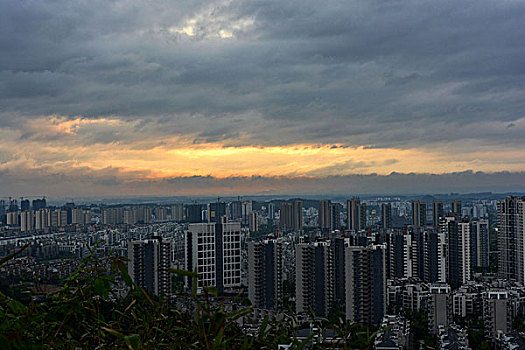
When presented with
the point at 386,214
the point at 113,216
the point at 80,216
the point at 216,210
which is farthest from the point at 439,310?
the point at 113,216

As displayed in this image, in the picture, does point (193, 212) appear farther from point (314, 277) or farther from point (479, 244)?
point (314, 277)

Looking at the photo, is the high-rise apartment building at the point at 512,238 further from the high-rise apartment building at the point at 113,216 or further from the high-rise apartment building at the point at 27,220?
the high-rise apartment building at the point at 113,216

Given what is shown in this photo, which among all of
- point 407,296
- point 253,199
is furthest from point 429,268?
point 253,199

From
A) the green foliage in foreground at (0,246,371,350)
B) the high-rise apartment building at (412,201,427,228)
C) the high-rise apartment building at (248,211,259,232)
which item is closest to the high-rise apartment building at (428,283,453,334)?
the green foliage in foreground at (0,246,371,350)

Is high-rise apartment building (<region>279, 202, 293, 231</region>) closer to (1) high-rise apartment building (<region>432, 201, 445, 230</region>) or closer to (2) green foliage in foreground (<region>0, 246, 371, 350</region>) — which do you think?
(1) high-rise apartment building (<region>432, 201, 445, 230</region>)

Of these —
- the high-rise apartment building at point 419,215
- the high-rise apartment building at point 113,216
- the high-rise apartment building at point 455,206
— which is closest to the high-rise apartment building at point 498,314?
the high-rise apartment building at point 419,215

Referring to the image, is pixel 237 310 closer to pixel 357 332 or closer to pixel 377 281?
pixel 357 332

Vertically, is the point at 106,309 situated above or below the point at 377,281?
above
